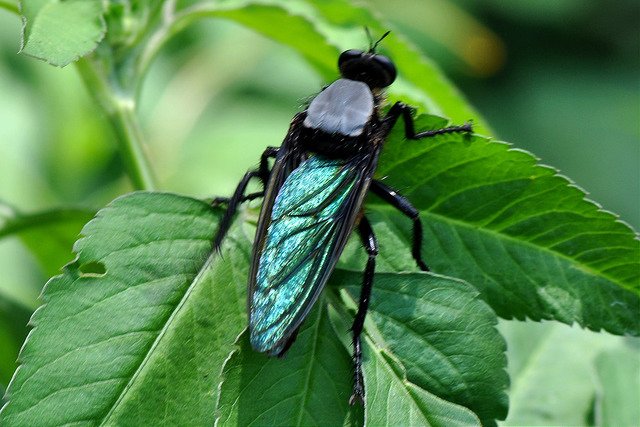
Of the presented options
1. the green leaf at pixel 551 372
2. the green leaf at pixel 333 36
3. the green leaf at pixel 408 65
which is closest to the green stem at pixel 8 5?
the green leaf at pixel 333 36

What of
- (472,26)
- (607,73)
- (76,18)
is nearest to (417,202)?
(76,18)

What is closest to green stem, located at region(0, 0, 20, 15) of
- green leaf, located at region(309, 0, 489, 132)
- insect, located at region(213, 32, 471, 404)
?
insect, located at region(213, 32, 471, 404)

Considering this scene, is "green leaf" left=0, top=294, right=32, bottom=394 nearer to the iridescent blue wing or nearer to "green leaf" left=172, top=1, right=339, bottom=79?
the iridescent blue wing

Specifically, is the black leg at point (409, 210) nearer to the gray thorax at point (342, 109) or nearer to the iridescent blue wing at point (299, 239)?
the iridescent blue wing at point (299, 239)

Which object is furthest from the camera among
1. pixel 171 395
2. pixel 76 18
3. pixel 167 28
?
pixel 167 28

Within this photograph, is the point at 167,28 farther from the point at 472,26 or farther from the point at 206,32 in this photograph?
the point at 472,26

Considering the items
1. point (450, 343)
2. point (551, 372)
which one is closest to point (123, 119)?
point (450, 343)

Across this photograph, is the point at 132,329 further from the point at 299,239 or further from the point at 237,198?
the point at 299,239
